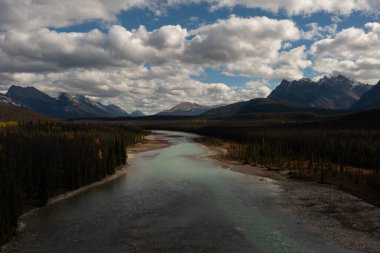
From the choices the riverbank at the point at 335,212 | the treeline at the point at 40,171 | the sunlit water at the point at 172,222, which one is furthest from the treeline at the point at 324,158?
the treeline at the point at 40,171

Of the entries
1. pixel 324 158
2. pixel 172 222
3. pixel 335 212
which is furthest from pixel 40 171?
pixel 324 158

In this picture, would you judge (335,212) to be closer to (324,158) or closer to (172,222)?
(172,222)

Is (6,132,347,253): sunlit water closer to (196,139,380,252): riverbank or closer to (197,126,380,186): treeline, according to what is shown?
(196,139,380,252): riverbank

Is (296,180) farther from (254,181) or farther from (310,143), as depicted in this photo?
(310,143)

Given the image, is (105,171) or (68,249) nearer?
(68,249)

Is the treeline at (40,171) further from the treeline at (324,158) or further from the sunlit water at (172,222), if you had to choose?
the treeline at (324,158)

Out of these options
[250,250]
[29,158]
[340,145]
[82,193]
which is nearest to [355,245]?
[250,250]
